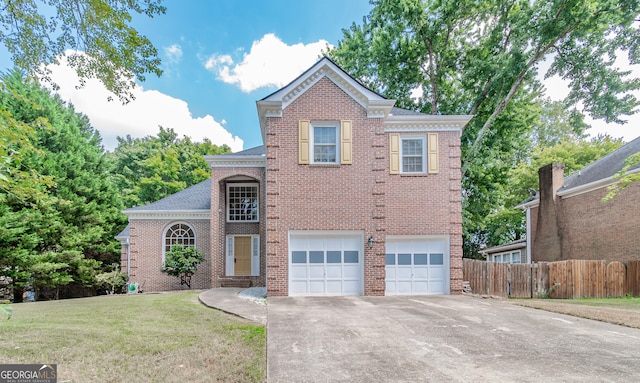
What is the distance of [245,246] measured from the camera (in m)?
19.1

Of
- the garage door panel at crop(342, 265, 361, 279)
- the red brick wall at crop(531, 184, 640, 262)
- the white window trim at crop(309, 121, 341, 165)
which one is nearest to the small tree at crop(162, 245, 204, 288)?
the garage door panel at crop(342, 265, 361, 279)

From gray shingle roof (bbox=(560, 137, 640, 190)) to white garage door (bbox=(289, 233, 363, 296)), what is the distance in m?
14.1

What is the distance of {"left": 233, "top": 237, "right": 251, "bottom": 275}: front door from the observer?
18844 millimetres

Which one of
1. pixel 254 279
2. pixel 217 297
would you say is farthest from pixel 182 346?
pixel 254 279

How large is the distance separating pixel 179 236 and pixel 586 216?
2131 centimetres

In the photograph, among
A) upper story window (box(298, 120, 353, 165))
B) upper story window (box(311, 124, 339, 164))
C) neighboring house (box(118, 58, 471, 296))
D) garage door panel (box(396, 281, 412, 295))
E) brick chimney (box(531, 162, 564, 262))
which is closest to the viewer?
neighboring house (box(118, 58, 471, 296))

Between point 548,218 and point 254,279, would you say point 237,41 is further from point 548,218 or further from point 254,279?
point 548,218

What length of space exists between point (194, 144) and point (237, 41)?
20.7 m

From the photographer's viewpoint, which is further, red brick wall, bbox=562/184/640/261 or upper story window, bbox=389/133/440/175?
red brick wall, bbox=562/184/640/261

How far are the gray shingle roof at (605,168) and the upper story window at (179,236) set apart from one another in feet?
68.5

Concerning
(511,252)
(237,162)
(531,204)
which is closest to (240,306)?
(237,162)

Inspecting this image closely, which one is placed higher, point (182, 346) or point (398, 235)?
point (398, 235)

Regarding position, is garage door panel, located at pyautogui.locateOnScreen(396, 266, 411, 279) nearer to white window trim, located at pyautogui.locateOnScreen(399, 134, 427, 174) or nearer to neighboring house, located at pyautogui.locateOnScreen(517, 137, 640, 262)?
white window trim, located at pyautogui.locateOnScreen(399, 134, 427, 174)

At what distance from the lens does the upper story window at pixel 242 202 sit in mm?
19156
